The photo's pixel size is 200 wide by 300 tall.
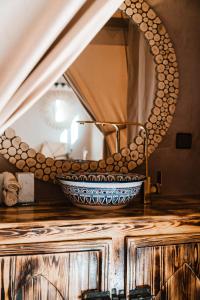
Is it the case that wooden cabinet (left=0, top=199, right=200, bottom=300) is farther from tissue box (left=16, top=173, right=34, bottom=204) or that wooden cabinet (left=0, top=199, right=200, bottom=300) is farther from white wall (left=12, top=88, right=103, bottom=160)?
white wall (left=12, top=88, right=103, bottom=160)

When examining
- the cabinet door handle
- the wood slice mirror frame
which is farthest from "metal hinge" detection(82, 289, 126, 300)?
the wood slice mirror frame

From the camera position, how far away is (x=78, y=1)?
1383 mm

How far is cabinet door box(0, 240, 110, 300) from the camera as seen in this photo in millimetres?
1482

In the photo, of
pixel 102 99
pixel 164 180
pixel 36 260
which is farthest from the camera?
pixel 164 180

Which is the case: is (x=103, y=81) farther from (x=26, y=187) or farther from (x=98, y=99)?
(x=26, y=187)

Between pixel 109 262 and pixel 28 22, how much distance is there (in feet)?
3.00

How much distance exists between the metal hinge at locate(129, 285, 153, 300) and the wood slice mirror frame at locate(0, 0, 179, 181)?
0.63 metres

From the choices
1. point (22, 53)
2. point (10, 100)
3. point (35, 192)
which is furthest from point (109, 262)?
point (22, 53)

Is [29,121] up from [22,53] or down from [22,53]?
down

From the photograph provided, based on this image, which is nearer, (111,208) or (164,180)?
(111,208)

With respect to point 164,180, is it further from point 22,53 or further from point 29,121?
point 22,53

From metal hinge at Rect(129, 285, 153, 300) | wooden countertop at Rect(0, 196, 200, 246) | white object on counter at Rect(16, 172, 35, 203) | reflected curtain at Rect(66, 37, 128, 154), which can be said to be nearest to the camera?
wooden countertop at Rect(0, 196, 200, 246)

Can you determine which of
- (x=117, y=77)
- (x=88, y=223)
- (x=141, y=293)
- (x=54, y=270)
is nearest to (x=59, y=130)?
(x=117, y=77)

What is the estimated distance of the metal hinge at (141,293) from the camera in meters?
1.62
